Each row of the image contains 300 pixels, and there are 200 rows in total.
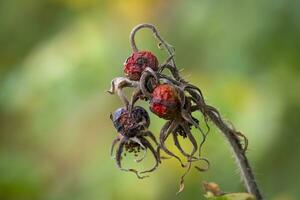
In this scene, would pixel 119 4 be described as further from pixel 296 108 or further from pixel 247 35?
pixel 296 108

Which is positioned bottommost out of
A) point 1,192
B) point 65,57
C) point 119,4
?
point 1,192

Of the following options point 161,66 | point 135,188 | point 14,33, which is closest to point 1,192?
point 135,188

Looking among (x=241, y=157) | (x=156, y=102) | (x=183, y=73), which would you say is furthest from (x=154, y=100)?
(x=183, y=73)

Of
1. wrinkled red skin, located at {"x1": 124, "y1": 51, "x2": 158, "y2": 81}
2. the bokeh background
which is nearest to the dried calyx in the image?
wrinkled red skin, located at {"x1": 124, "y1": 51, "x2": 158, "y2": 81}

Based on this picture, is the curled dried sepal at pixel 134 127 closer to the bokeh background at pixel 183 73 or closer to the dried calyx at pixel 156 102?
the dried calyx at pixel 156 102

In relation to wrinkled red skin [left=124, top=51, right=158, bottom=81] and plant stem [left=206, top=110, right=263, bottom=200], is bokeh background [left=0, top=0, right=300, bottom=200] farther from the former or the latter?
wrinkled red skin [left=124, top=51, right=158, bottom=81]

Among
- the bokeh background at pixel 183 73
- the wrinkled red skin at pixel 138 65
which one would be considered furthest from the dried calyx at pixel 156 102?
the bokeh background at pixel 183 73

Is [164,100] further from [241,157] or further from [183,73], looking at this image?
[183,73]
